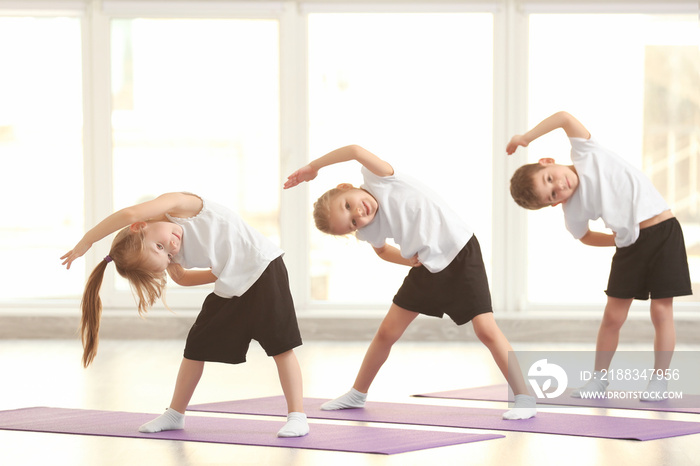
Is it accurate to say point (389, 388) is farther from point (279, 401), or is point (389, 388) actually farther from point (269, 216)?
point (269, 216)

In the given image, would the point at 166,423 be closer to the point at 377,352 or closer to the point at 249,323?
the point at 249,323

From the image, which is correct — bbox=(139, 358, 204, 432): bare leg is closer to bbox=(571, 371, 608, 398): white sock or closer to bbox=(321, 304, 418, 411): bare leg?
bbox=(321, 304, 418, 411): bare leg

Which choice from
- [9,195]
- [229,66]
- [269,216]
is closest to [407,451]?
[269,216]

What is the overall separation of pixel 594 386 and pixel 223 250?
1.47m

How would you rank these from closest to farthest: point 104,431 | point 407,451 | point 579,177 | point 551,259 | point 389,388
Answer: point 407,451
point 104,431
point 579,177
point 389,388
point 551,259

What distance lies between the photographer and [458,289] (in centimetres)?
295

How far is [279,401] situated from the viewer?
3326 millimetres

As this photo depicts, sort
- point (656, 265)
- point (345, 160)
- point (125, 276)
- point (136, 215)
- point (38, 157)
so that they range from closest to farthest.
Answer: point (136, 215) → point (125, 276) → point (345, 160) → point (656, 265) → point (38, 157)

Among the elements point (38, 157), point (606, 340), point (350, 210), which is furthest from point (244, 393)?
point (38, 157)

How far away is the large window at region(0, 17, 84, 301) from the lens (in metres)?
5.41

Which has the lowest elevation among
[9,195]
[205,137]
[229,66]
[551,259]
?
[551,259]

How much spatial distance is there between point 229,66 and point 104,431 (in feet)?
9.79

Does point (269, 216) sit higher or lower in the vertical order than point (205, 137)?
lower

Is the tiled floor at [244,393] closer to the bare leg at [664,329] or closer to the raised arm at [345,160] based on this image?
the bare leg at [664,329]
